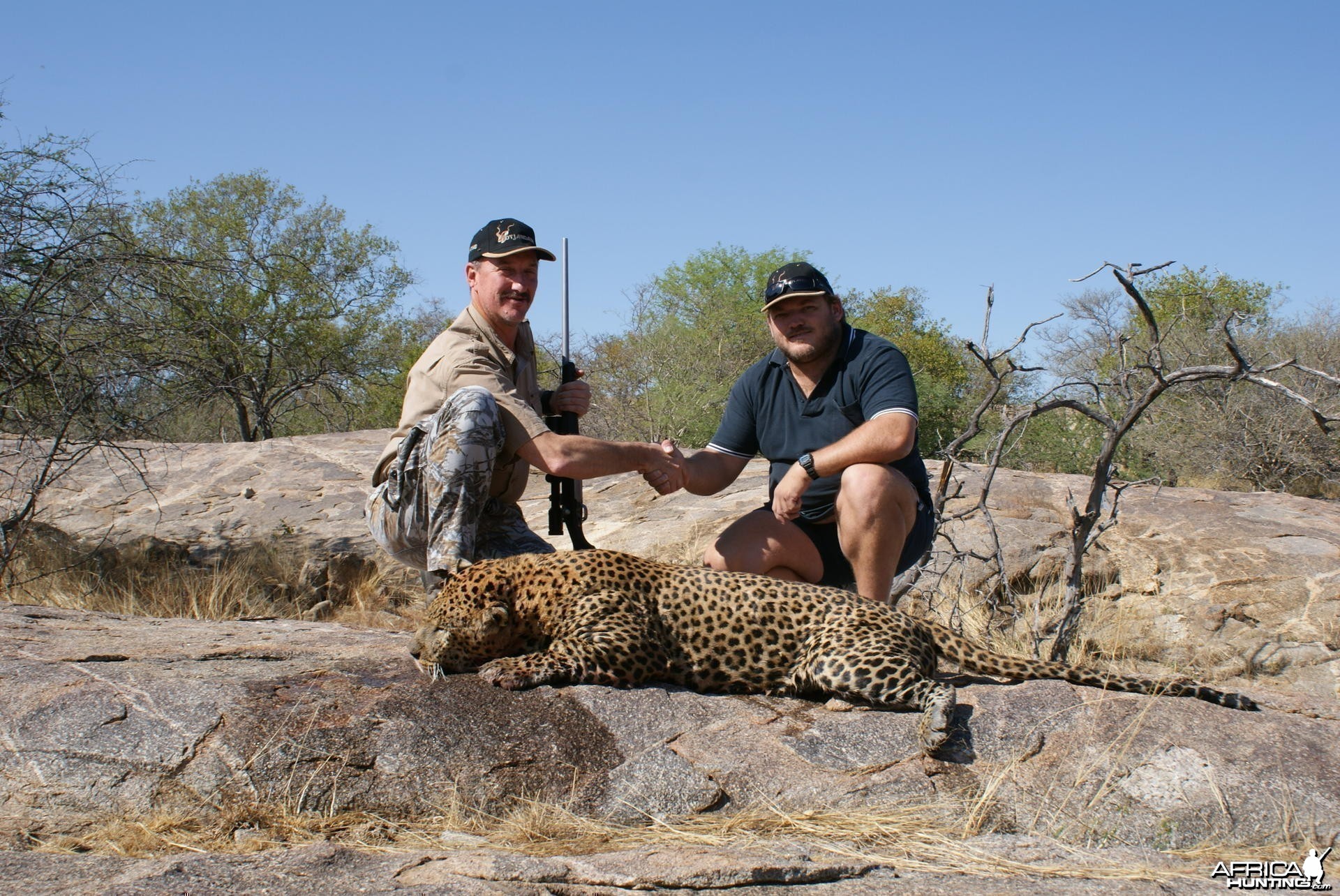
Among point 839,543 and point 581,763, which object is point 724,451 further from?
point 581,763

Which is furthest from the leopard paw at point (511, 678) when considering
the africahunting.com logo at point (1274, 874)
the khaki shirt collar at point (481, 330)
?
the africahunting.com logo at point (1274, 874)

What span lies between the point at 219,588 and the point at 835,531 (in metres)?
5.06

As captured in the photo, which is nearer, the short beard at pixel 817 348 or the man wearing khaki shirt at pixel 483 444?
the man wearing khaki shirt at pixel 483 444

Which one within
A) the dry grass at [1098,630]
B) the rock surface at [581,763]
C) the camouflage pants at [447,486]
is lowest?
the dry grass at [1098,630]

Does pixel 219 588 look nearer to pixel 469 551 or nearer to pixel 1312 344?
pixel 469 551

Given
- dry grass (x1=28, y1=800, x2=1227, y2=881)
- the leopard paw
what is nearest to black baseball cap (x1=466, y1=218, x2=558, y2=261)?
the leopard paw

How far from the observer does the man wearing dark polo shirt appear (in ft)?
17.0

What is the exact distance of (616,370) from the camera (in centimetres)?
2114

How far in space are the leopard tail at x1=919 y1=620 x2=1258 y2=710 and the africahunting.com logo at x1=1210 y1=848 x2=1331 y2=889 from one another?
3.08 feet

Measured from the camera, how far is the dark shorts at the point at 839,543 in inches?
222

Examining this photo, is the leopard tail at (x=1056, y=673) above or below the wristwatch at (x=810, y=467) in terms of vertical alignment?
below

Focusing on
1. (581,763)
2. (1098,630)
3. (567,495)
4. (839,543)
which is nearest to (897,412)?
(839,543)

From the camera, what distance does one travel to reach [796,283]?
216 inches

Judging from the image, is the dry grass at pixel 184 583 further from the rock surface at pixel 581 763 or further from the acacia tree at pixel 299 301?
the acacia tree at pixel 299 301
